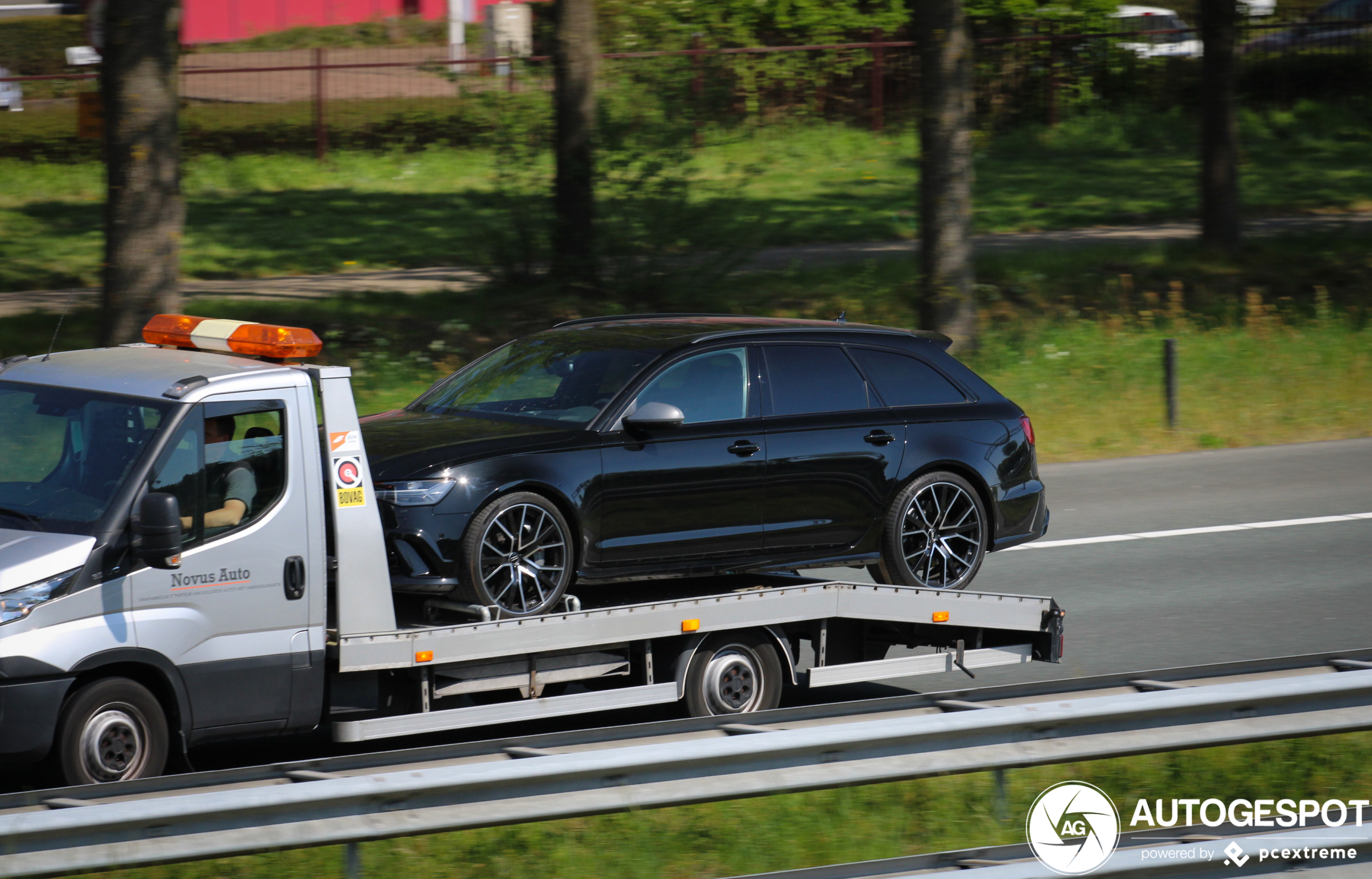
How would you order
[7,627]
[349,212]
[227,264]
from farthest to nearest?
[349,212], [227,264], [7,627]

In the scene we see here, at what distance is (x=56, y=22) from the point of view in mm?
34250

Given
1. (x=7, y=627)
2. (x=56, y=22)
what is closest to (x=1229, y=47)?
(x=7, y=627)

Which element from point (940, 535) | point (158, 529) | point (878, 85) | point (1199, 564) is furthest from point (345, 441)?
point (878, 85)

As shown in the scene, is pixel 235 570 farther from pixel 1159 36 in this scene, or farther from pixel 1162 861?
pixel 1159 36

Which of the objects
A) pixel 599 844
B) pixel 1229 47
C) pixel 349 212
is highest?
pixel 1229 47

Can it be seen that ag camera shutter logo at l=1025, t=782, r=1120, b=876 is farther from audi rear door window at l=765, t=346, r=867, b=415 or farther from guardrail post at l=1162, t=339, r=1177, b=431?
guardrail post at l=1162, t=339, r=1177, b=431

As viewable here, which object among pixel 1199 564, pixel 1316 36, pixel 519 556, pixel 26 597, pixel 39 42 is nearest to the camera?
pixel 26 597

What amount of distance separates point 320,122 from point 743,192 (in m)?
9.70

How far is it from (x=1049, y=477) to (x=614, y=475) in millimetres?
7891

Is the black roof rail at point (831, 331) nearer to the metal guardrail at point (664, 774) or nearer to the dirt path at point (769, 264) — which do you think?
the metal guardrail at point (664, 774)

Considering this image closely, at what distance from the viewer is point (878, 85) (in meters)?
31.0

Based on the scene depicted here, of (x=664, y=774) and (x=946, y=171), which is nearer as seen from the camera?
(x=664, y=774)

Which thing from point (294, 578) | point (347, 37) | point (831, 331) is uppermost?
point (347, 37)

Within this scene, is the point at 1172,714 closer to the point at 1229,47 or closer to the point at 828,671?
the point at 828,671
